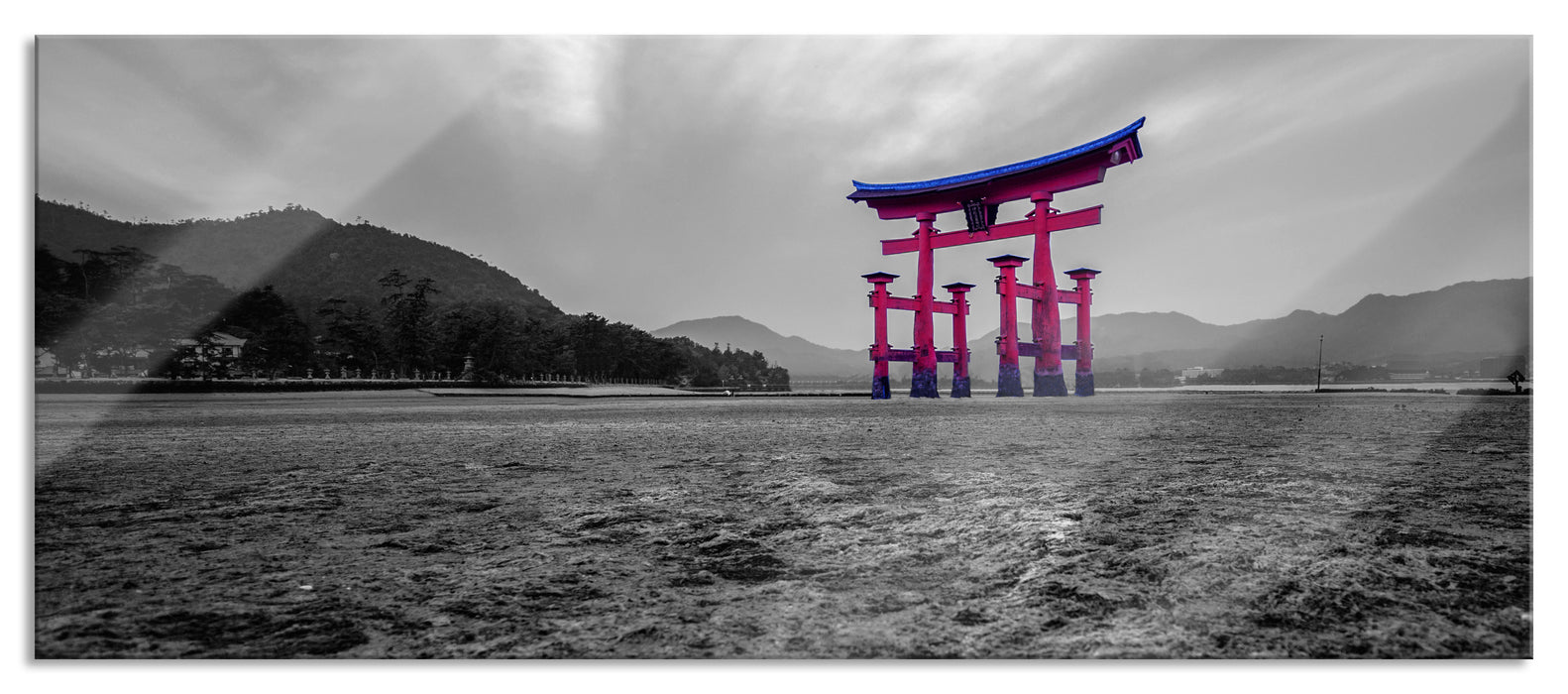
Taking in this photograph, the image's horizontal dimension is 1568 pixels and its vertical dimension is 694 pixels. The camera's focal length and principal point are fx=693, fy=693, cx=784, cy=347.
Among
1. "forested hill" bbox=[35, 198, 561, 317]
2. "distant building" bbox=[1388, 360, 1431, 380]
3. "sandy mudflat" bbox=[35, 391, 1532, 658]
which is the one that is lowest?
"sandy mudflat" bbox=[35, 391, 1532, 658]

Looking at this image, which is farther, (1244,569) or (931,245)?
(931,245)

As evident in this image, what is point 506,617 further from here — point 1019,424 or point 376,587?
point 1019,424

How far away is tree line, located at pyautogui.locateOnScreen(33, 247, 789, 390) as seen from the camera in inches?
260

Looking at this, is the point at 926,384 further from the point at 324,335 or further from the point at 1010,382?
the point at 324,335

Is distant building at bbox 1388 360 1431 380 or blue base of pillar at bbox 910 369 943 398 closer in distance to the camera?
distant building at bbox 1388 360 1431 380

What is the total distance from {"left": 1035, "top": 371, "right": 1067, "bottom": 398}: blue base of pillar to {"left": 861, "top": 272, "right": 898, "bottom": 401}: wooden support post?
4104 millimetres

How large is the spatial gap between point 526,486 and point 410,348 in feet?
125

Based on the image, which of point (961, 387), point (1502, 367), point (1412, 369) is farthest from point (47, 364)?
point (961, 387)

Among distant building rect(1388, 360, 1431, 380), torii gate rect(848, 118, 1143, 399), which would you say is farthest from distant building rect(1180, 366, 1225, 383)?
distant building rect(1388, 360, 1431, 380)

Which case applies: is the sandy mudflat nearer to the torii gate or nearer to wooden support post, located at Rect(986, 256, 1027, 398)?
the torii gate

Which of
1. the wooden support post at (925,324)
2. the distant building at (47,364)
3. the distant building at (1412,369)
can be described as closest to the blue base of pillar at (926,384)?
the wooden support post at (925,324)

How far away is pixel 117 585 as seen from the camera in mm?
2135

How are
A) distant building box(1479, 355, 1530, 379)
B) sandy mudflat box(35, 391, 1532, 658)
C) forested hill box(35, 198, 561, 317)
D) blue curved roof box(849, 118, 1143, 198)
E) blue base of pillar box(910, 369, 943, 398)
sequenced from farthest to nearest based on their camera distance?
blue base of pillar box(910, 369, 943, 398) → blue curved roof box(849, 118, 1143, 198) → forested hill box(35, 198, 561, 317) → distant building box(1479, 355, 1530, 379) → sandy mudflat box(35, 391, 1532, 658)

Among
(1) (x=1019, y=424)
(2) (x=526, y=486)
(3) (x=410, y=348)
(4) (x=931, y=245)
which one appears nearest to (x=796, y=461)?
(2) (x=526, y=486)
